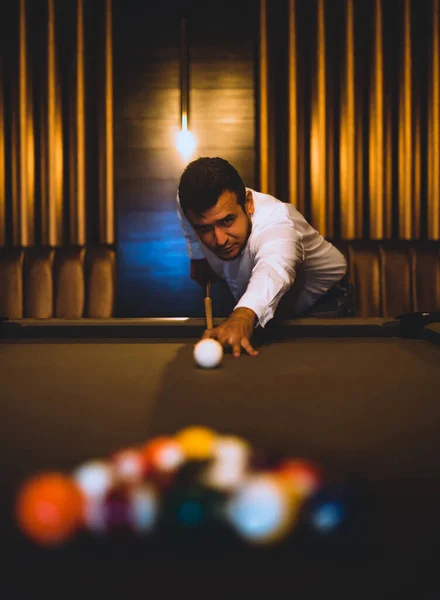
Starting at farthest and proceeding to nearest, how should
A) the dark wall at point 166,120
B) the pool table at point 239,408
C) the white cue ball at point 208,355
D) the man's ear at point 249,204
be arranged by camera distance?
the dark wall at point 166,120, the man's ear at point 249,204, the white cue ball at point 208,355, the pool table at point 239,408

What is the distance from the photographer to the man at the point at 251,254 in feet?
5.61

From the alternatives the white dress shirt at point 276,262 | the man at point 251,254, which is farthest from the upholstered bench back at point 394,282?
the white dress shirt at point 276,262

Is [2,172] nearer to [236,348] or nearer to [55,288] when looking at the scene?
[55,288]

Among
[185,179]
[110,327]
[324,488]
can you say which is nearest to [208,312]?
[110,327]

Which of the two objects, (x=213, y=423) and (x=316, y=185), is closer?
(x=213, y=423)

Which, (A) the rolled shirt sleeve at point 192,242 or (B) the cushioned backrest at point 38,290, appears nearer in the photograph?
(A) the rolled shirt sleeve at point 192,242

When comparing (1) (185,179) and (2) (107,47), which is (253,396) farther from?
(2) (107,47)

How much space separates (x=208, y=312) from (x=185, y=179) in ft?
1.78

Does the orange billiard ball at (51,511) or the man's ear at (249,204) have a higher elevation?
the man's ear at (249,204)

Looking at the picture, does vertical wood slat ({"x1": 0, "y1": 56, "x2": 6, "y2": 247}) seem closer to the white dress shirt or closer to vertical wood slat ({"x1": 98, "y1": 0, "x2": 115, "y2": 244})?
vertical wood slat ({"x1": 98, "y1": 0, "x2": 115, "y2": 244})

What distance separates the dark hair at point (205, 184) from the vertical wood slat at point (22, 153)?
1.80m

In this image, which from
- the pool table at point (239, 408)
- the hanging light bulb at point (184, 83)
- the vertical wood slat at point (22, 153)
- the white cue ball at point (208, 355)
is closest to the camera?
the pool table at point (239, 408)

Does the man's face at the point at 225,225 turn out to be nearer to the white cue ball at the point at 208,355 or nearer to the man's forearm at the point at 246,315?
A: the man's forearm at the point at 246,315

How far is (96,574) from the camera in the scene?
43 centimetres
